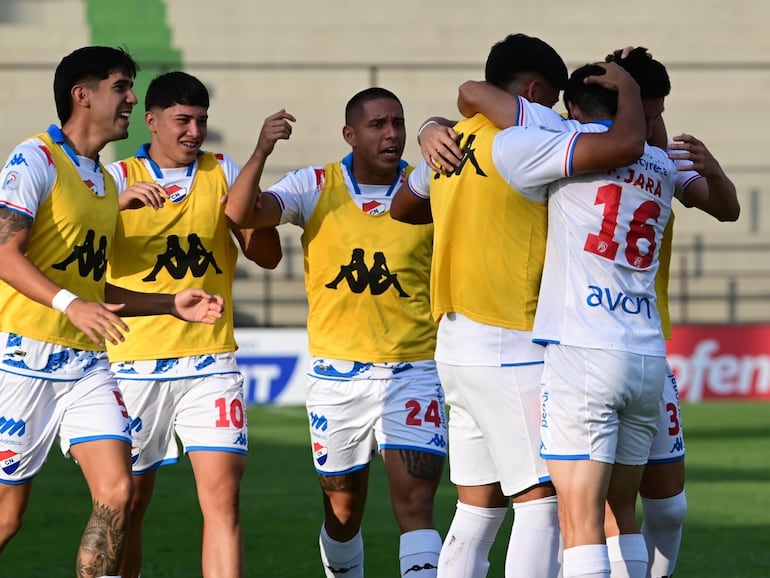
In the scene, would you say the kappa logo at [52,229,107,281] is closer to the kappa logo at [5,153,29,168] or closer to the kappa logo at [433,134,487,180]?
the kappa logo at [5,153,29,168]

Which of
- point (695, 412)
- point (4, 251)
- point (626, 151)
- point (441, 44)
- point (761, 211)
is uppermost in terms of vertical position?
point (441, 44)

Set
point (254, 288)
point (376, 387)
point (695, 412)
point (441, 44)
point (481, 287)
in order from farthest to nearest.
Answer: point (441, 44), point (254, 288), point (695, 412), point (376, 387), point (481, 287)

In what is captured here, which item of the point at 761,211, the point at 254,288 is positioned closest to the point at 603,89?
the point at 254,288

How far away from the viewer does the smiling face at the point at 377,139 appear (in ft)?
21.1

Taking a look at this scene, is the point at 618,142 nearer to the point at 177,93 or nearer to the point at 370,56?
the point at 177,93

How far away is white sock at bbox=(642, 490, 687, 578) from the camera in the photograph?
568 cm

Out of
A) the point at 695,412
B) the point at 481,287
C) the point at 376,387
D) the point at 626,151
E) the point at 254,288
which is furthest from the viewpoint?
the point at 254,288

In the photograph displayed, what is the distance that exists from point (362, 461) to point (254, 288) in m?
15.6

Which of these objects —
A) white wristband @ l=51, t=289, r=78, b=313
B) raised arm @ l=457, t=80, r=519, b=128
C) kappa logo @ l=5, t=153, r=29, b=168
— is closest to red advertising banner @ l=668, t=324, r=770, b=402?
raised arm @ l=457, t=80, r=519, b=128

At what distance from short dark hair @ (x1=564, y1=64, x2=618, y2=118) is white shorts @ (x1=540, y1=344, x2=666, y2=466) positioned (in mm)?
853

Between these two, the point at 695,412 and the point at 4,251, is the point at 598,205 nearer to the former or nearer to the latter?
the point at 4,251

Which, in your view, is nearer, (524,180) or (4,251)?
(524,180)

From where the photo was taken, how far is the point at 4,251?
5.13m

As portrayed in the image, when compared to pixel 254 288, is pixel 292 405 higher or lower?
lower
